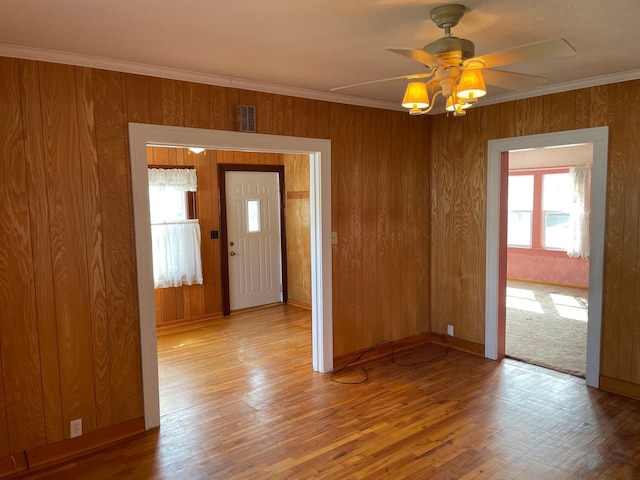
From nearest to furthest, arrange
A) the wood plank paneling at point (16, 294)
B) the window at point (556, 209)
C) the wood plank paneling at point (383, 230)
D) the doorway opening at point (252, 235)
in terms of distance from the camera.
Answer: the wood plank paneling at point (16, 294), the wood plank paneling at point (383, 230), the doorway opening at point (252, 235), the window at point (556, 209)

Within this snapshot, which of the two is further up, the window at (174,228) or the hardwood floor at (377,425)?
the window at (174,228)

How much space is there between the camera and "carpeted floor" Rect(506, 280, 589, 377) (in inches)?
173

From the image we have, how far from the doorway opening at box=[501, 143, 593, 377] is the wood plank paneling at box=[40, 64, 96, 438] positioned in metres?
4.72

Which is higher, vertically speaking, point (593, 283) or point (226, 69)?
point (226, 69)

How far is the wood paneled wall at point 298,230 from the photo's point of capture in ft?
21.2

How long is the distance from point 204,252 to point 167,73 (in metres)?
3.25

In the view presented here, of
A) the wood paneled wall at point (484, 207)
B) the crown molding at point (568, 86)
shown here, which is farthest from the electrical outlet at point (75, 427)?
the crown molding at point (568, 86)

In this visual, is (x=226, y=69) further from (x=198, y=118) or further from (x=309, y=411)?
(x=309, y=411)

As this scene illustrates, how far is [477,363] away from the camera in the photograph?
4375 mm

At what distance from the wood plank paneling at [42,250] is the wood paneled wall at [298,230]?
154 inches

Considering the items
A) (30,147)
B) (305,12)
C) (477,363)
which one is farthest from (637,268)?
(30,147)

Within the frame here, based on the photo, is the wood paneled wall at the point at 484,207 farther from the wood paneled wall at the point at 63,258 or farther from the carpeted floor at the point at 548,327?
the wood paneled wall at the point at 63,258

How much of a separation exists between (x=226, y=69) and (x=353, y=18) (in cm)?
124

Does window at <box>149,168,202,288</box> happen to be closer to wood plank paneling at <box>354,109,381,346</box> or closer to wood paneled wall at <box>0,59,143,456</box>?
wood plank paneling at <box>354,109,381,346</box>
